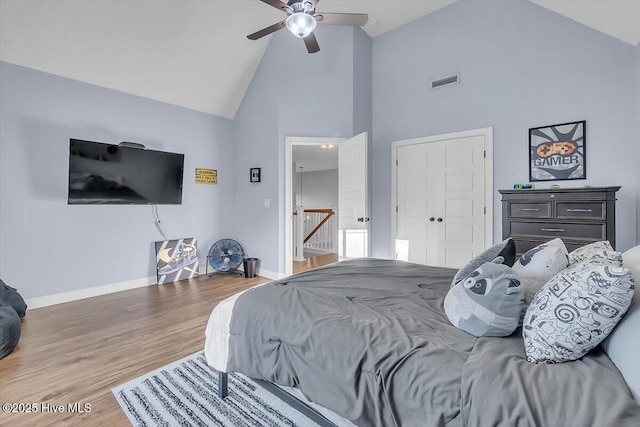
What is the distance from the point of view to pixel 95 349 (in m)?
2.37

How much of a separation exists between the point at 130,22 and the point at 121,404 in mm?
3721

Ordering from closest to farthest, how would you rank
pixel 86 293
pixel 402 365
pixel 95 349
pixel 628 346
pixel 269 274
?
pixel 628 346, pixel 402 365, pixel 95 349, pixel 86 293, pixel 269 274

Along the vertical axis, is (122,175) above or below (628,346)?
above

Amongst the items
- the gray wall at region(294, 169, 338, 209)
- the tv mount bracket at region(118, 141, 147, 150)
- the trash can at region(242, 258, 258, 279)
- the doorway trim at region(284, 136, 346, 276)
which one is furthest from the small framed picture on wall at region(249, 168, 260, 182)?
the gray wall at region(294, 169, 338, 209)

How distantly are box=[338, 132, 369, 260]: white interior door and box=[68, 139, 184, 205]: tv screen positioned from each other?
2.29 metres

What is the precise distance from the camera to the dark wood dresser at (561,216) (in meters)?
2.50

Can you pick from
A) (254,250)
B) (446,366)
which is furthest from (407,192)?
(446,366)

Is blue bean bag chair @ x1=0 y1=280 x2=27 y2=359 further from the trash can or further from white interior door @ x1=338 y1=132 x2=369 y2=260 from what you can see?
white interior door @ x1=338 y1=132 x2=369 y2=260

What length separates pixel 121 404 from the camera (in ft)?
5.58

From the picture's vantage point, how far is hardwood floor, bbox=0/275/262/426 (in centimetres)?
172

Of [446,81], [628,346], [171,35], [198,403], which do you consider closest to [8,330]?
[198,403]

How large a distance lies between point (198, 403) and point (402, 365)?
1.30 meters

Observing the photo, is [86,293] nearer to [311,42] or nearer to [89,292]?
[89,292]

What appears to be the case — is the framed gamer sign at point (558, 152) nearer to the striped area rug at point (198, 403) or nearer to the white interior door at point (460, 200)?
the white interior door at point (460, 200)
